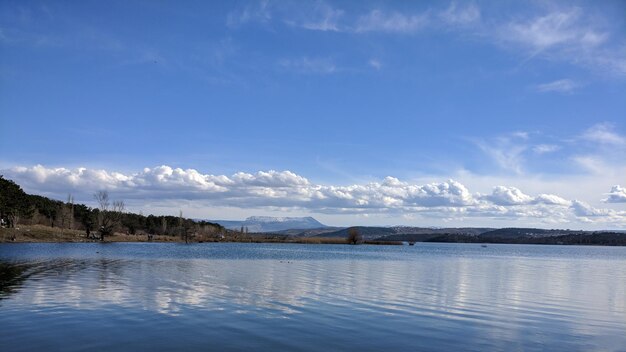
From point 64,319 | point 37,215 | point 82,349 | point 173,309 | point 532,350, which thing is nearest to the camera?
point 82,349

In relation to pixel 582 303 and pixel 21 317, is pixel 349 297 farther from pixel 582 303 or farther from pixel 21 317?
pixel 21 317

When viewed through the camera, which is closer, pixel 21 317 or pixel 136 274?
pixel 21 317

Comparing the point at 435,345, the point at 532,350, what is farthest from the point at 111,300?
the point at 532,350

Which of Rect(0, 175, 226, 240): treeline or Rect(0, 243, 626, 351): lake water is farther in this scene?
Rect(0, 175, 226, 240): treeline

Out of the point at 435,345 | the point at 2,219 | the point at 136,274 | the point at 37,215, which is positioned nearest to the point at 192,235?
the point at 37,215

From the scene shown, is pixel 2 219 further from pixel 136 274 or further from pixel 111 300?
pixel 111 300

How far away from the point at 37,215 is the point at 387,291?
466 feet

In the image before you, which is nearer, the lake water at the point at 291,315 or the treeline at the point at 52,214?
the lake water at the point at 291,315

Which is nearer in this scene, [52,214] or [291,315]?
[291,315]

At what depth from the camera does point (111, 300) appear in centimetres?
2536

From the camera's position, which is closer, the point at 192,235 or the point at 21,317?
the point at 21,317

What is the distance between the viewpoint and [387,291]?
33719mm

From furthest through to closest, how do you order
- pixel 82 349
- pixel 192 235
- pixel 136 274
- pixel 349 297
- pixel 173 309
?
pixel 192 235 < pixel 136 274 < pixel 349 297 < pixel 173 309 < pixel 82 349

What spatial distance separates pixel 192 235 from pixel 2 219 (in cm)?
8385
